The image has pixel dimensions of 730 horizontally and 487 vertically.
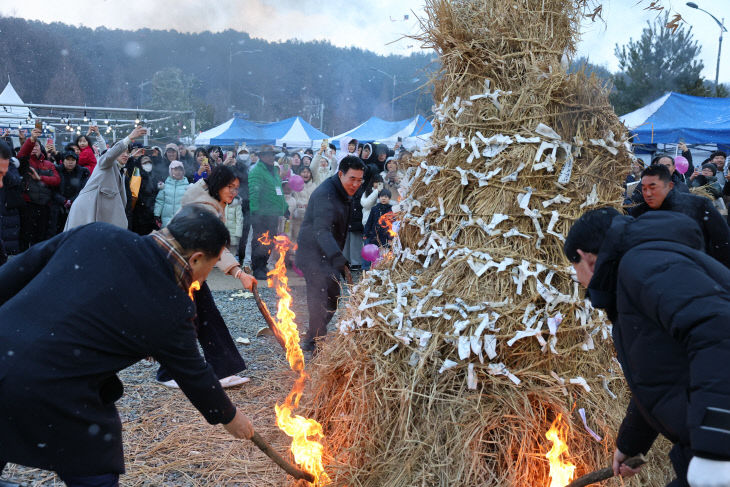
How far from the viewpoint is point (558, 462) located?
310 cm

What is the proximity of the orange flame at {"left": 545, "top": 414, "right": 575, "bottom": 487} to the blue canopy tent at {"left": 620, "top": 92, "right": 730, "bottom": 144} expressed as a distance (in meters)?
11.1

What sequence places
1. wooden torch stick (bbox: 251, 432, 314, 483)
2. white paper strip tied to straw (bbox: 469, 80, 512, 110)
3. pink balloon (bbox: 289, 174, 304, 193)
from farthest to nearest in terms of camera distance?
1. pink balloon (bbox: 289, 174, 304, 193)
2. white paper strip tied to straw (bbox: 469, 80, 512, 110)
3. wooden torch stick (bbox: 251, 432, 314, 483)

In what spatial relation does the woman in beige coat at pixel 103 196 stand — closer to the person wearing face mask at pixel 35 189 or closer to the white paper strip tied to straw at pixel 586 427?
the person wearing face mask at pixel 35 189

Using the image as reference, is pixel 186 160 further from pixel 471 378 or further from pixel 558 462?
pixel 558 462

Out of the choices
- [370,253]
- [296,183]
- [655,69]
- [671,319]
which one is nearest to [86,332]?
[671,319]

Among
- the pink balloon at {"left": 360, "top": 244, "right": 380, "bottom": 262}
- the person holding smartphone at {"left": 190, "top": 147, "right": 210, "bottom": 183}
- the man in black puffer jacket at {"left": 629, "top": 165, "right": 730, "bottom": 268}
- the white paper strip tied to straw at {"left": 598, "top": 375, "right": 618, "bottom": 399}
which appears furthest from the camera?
the person holding smartphone at {"left": 190, "top": 147, "right": 210, "bottom": 183}

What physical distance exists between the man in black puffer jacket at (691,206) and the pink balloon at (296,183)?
6.91m

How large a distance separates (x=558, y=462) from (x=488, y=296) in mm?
968

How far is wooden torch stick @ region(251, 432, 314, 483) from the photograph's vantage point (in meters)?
2.99

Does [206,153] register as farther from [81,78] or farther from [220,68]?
[220,68]

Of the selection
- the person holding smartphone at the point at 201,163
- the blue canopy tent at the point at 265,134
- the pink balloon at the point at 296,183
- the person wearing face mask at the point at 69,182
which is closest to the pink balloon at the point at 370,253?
the pink balloon at the point at 296,183

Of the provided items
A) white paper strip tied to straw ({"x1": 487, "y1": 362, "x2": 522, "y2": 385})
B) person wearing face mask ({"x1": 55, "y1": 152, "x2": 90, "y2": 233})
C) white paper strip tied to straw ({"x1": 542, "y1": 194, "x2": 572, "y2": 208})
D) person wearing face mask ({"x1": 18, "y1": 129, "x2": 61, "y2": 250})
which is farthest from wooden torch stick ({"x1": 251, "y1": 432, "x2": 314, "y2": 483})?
person wearing face mask ({"x1": 18, "y1": 129, "x2": 61, "y2": 250})

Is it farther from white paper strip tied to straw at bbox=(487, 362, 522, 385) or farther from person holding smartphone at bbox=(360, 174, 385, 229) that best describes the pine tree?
white paper strip tied to straw at bbox=(487, 362, 522, 385)

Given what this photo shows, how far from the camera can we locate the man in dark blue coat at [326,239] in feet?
18.2
